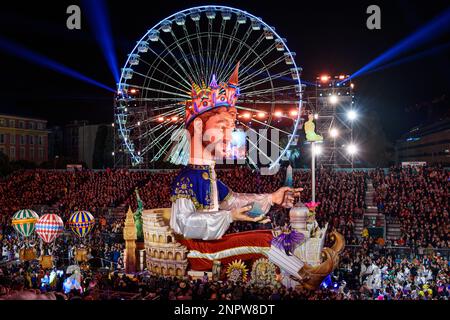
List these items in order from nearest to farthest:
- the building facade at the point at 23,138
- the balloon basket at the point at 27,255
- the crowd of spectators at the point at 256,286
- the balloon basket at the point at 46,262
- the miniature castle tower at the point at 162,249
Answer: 1. the crowd of spectators at the point at 256,286
2. the miniature castle tower at the point at 162,249
3. the balloon basket at the point at 46,262
4. the balloon basket at the point at 27,255
5. the building facade at the point at 23,138

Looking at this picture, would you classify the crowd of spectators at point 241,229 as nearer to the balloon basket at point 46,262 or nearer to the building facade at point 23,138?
the balloon basket at point 46,262

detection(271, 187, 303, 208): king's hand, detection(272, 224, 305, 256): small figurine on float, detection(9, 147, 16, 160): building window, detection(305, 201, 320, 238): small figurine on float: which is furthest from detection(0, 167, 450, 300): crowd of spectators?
detection(9, 147, 16, 160): building window

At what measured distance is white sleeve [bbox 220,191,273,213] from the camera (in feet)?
40.9

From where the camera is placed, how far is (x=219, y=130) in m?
11.7

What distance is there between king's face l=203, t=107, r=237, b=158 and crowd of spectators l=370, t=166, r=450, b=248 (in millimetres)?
8849

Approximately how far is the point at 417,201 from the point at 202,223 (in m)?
12.9

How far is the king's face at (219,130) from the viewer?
459 inches

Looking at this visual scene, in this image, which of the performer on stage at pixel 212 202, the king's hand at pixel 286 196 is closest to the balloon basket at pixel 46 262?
the performer on stage at pixel 212 202

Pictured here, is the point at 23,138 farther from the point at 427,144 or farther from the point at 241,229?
the point at 427,144

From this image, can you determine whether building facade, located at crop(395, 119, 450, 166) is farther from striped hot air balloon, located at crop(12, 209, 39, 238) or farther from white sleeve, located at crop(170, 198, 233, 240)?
white sleeve, located at crop(170, 198, 233, 240)

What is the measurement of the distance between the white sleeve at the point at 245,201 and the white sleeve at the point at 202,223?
1.54 m

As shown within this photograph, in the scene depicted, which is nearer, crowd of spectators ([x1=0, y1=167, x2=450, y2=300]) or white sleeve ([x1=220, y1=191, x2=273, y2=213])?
crowd of spectators ([x1=0, y1=167, x2=450, y2=300])

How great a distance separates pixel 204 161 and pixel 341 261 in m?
5.87
